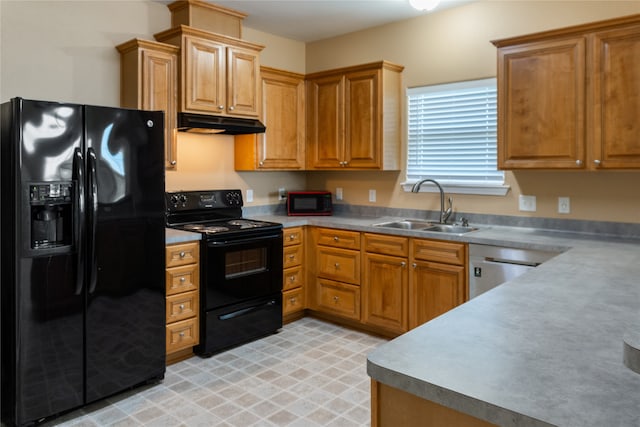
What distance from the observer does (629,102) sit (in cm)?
288

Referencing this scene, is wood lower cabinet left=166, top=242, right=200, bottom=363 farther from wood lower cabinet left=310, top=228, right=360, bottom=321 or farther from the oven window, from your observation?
wood lower cabinet left=310, top=228, right=360, bottom=321

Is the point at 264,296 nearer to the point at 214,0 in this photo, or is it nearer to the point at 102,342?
the point at 102,342

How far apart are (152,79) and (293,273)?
1.91 metres

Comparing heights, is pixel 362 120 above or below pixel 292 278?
above

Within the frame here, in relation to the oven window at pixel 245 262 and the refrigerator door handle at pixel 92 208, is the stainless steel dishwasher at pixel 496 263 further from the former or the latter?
the refrigerator door handle at pixel 92 208

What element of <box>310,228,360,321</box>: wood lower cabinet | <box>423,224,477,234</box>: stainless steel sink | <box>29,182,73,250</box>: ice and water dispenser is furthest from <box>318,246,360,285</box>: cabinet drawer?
<box>29,182,73,250</box>: ice and water dispenser

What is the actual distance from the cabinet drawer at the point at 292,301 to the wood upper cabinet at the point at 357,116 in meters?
1.19

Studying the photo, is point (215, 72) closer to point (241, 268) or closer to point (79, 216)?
point (241, 268)

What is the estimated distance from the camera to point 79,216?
2.65 meters

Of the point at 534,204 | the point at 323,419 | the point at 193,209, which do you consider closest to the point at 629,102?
the point at 534,204

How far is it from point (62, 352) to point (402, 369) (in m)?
2.22

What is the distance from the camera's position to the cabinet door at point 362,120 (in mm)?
4230

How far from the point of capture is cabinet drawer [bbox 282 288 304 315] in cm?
419

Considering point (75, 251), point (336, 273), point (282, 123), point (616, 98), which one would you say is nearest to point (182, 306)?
point (75, 251)
